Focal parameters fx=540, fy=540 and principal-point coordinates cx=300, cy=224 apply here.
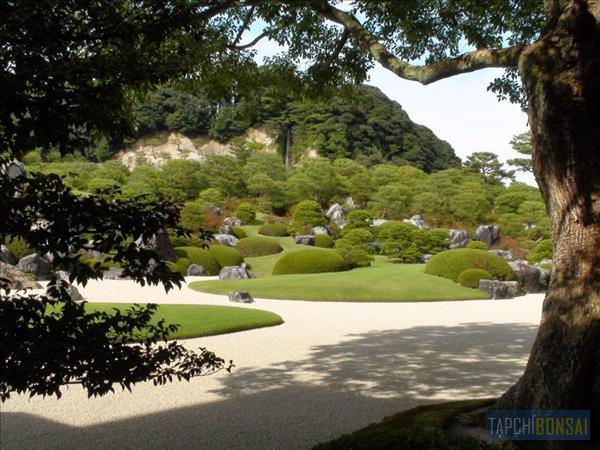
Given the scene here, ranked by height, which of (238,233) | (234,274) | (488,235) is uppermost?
(488,235)

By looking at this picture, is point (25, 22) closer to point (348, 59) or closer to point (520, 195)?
point (348, 59)

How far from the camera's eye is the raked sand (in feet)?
15.0

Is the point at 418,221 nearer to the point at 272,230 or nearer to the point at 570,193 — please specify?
the point at 272,230

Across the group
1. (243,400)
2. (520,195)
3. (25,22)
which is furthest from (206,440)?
(520,195)

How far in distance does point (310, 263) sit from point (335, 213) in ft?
50.4

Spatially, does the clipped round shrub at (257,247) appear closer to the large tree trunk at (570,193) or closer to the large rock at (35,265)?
the large rock at (35,265)

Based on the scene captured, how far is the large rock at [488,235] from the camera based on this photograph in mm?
31047

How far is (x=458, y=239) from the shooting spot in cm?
2864

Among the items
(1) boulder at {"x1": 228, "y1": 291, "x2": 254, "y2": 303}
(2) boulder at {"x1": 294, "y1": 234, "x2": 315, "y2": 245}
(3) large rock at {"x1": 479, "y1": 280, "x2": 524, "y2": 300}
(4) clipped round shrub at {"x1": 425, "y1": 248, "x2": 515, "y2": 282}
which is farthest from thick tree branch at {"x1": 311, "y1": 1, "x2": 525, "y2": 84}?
(2) boulder at {"x1": 294, "y1": 234, "x2": 315, "y2": 245}

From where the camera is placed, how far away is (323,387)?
6.02m

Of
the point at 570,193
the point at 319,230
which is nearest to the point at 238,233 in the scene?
the point at 319,230

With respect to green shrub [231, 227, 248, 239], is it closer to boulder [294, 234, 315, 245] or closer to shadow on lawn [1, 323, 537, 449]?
boulder [294, 234, 315, 245]

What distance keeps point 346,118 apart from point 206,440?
5232 cm

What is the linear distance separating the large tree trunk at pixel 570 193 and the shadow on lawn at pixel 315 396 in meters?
1.96
